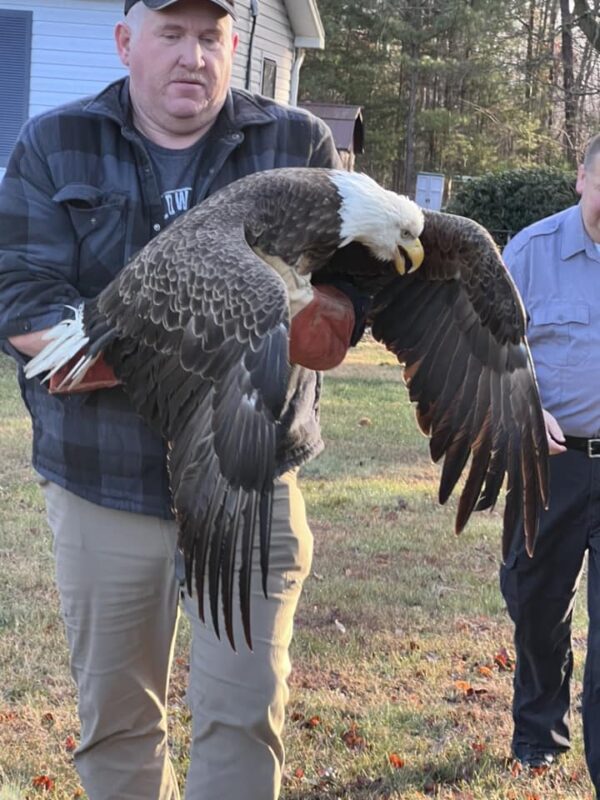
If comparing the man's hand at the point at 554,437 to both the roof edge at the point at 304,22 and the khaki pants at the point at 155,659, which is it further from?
the roof edge at the point at 304,22

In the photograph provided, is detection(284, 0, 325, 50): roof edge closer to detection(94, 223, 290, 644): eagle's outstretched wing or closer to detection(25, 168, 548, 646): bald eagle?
detection(25, 168, 548, 646): bald eagle

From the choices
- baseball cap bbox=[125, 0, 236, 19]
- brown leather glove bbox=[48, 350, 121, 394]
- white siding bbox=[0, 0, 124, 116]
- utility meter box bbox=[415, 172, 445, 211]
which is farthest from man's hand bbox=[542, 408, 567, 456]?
utility meter box bbox=[415, 172, 445, 211]

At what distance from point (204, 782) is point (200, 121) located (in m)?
1.77

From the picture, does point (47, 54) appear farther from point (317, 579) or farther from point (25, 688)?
point (25, 688)

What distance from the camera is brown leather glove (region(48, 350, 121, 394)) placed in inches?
113

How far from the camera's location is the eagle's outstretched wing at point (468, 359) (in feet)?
11.3

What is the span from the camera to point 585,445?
13.5 ft

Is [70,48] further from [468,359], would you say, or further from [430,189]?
[430,189]

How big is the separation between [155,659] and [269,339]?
3.73 feet

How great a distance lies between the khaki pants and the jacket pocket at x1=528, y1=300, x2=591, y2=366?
56.2 inches

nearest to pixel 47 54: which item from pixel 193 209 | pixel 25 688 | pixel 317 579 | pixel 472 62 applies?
pixel 317 579

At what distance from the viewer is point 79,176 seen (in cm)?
302

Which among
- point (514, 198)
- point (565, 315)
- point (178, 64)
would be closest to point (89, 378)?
point (178, 64)

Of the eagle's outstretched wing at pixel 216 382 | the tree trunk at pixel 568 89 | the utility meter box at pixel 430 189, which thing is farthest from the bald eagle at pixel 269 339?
the tree trunk at pixel 568 89
